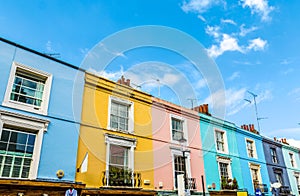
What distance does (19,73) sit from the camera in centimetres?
837

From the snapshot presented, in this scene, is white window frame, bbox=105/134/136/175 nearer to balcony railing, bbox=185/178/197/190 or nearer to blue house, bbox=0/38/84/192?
blue house, bbox=0/38/84/192

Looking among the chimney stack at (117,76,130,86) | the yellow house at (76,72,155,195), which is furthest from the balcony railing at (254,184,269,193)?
the chimney stack at (117,76,130,86)

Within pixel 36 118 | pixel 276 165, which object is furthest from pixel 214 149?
pixel 36 118

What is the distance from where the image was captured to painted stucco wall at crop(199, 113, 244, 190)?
524 inches

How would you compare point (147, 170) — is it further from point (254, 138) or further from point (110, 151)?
point (254, 138)

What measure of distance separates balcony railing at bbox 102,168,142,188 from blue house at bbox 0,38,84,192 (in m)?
1.39

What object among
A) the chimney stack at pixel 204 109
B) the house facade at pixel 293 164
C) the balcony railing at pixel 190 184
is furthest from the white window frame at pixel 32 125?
the house facade at pixel 293 164

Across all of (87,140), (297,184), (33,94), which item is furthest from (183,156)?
(297,184)

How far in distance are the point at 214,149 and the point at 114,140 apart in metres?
6.86

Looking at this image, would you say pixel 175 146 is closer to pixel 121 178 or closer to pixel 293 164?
pixel 121 178

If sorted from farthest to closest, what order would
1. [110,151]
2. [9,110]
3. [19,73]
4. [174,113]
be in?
[174,113] → [110,151] → [19,73] → [9,110]

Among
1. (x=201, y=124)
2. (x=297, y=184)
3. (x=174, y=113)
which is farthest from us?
(x=297, y=184)

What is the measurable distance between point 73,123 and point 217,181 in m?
8.79

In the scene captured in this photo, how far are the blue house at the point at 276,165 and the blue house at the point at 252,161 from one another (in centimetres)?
63
